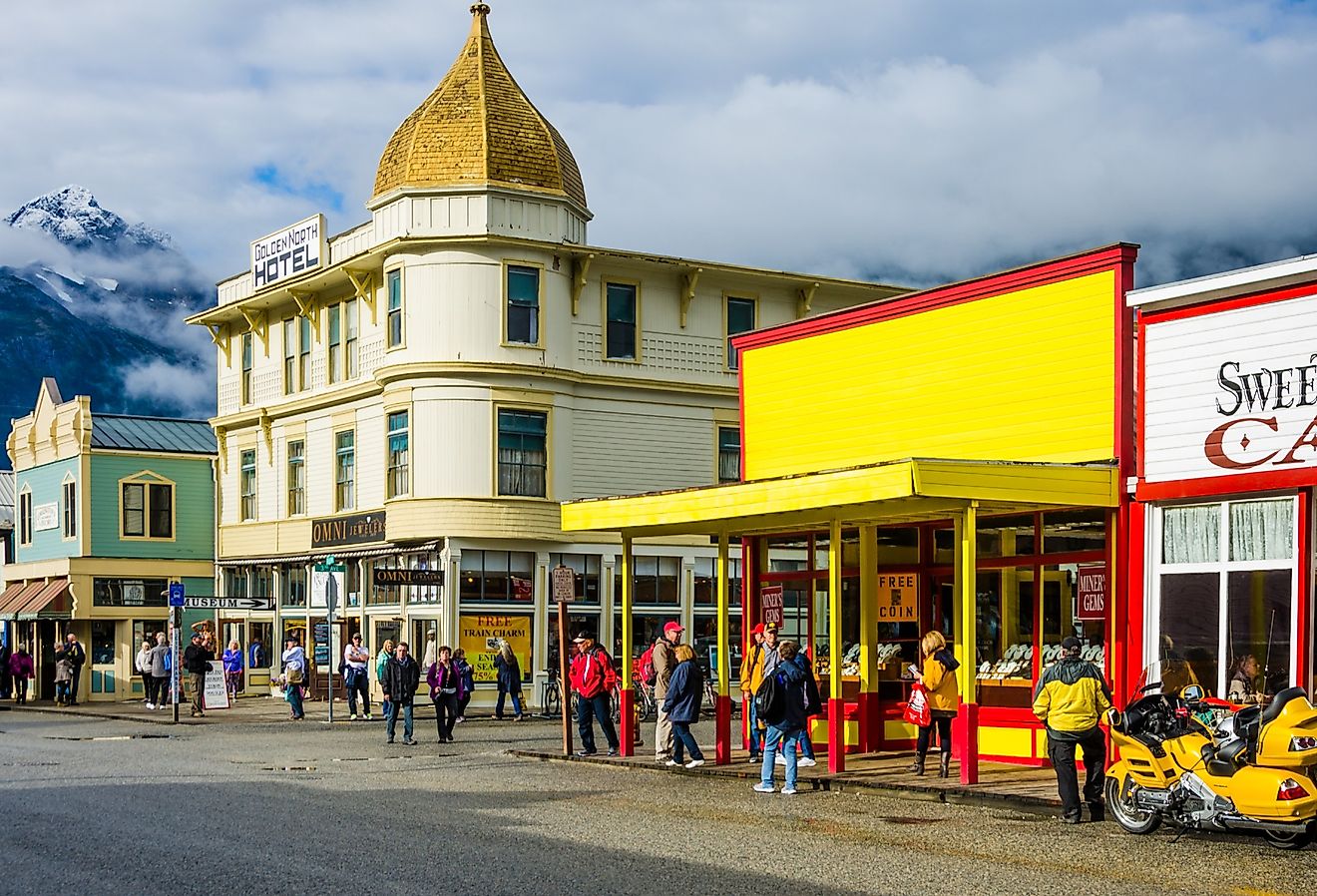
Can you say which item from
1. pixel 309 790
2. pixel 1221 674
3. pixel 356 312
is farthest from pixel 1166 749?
pixel 356 312

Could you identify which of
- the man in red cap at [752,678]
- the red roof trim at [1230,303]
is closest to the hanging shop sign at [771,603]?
the man in red cap at [752,678]

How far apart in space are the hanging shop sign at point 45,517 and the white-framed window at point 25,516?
716mm

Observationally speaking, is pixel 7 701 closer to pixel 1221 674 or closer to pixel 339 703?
pixel 339 703

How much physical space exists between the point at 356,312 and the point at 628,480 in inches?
299

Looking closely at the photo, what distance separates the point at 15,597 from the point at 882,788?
130ft

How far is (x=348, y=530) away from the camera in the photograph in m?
41.6

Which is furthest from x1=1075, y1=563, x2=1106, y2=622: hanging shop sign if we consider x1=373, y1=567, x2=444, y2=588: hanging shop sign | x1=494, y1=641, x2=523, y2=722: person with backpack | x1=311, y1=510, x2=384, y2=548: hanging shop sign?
x1=311, y1=510, x2=384, y2=548: hanging shop sign

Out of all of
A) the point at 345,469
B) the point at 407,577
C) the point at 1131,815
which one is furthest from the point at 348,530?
the point at 1131,815

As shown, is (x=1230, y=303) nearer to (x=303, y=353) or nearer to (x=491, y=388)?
(x=491, y=388)

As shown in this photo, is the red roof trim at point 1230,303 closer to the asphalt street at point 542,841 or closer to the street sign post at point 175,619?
the asphalt street at point 542,841

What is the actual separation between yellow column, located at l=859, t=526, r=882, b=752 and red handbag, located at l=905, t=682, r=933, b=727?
124 cm

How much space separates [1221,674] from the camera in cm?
1791

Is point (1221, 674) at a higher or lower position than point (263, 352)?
lower

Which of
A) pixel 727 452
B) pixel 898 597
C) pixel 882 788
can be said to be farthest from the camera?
pixel 727 452
